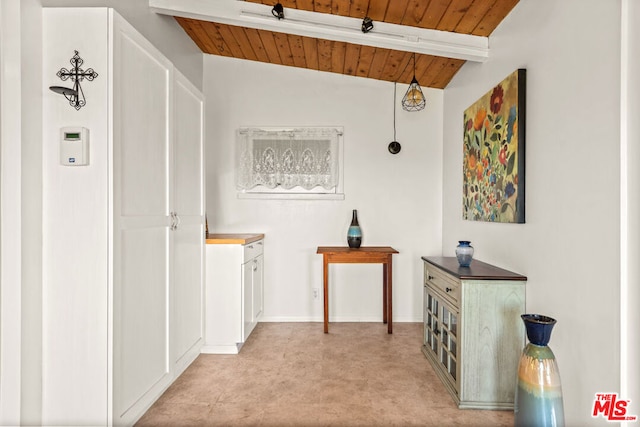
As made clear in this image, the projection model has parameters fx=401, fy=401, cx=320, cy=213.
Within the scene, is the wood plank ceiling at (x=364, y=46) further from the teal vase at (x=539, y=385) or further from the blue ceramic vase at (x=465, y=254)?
the teal vase at (x=539, y=385)

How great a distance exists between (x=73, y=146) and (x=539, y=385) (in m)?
2.30

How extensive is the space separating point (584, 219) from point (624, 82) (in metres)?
0.58

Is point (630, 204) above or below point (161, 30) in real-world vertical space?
below

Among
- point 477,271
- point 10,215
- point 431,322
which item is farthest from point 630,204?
point 10,215

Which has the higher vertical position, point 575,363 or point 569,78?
point 569,78

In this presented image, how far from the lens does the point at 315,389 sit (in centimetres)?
257

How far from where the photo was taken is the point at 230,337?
3203 millimetres

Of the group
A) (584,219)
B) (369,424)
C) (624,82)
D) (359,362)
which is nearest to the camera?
(624,82)

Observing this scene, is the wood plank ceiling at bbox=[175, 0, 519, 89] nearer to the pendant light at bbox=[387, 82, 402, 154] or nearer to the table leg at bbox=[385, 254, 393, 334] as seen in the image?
the pendant light at bbox=[387, 82, 402, 154]

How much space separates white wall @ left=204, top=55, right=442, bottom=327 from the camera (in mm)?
4152

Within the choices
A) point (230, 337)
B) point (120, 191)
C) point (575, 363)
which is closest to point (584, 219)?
point (575, 363)

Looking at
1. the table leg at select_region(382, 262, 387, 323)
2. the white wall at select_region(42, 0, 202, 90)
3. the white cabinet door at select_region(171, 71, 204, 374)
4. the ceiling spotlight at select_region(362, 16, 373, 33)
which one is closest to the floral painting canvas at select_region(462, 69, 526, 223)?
the ceiling spotlight at select_region(362, 16, 373, 33)

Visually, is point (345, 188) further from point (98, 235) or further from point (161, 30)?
point (98, 235)

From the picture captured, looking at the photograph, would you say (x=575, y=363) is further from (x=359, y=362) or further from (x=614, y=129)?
(x=359, y=362)
